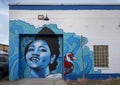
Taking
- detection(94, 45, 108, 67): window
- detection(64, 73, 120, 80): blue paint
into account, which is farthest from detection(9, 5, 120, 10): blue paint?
detection(64, 73, 120, 80): blue paint

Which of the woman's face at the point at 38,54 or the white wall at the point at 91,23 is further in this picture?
the woman's face at the point at 38,54

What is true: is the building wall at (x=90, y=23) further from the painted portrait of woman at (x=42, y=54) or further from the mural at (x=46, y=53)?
the painted portrait of woman at (x=42, y=54)

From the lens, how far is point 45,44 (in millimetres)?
16344

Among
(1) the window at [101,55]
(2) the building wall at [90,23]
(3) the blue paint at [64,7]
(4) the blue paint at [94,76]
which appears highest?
(3) the blue paint at [64,7]

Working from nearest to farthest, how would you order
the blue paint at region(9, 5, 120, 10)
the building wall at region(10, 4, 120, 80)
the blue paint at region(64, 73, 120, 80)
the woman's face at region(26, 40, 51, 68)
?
the blue paint at region(64, 73, 120, 80)
the building wall at region(10, 4, 120, 80)
the blue paint at region(9, 5, 120, 10)
the woman's face at region(26, 40, 51, 68)

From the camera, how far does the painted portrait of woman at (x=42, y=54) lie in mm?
16219

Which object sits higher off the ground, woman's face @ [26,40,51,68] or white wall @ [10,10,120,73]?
white wall @ [10,10,120,73]

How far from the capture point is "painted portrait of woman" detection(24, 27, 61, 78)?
53.2 ft

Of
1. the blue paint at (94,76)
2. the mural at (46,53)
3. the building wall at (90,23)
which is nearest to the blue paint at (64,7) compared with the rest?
the building wall at (90,23)

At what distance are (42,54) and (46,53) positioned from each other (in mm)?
264

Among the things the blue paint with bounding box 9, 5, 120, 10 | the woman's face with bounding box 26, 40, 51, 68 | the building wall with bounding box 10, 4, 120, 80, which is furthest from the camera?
the woman's face with bounding box 26, 40, 51, 68

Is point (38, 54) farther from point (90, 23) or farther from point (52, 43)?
point (90, 23)

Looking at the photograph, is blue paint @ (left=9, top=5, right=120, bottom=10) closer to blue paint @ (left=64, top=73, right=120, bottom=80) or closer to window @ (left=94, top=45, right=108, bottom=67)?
window @ (left=94, top=45, right=108, bottom=67)

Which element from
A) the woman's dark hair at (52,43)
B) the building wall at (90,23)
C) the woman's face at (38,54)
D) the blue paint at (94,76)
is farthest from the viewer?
the woman's dark hair at (52,43)
